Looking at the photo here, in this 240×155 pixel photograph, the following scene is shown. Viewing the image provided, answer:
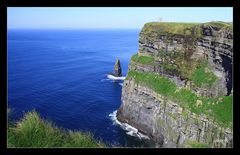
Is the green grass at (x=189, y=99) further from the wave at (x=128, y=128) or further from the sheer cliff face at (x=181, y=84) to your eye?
the wave at (x=128, y=128)

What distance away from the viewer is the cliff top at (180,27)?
162 ft

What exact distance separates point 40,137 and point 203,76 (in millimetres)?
39648

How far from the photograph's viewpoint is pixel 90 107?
74250mm

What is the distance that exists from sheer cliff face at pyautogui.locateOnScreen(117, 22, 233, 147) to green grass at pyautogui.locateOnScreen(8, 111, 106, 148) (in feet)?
83.9

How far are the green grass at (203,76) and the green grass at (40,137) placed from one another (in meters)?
36.5

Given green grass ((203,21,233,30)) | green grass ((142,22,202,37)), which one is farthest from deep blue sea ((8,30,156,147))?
green grass ((203,21,233,30))

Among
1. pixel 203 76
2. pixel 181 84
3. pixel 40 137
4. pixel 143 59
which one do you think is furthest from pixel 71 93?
pixel 40 137

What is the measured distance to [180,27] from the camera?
194ft

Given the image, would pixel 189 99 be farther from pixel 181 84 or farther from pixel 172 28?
pixel 172 28

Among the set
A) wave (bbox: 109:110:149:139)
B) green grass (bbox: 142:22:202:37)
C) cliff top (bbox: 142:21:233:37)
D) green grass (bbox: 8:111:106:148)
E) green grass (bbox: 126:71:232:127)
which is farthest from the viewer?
wave (bbox: 109:110:149:139)

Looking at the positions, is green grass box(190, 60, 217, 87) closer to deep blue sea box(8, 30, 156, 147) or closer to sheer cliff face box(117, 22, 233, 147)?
sheer cliff face box(117, 22, 233, 147)

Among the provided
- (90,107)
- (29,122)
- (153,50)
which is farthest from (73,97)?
(29,122)

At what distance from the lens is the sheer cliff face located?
159ft
